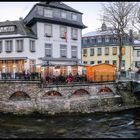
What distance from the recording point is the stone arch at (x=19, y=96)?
2998cm

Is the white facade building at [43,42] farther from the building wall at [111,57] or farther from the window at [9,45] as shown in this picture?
the building wall at [111,57]

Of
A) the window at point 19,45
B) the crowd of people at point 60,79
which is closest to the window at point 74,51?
the window at point 19,45

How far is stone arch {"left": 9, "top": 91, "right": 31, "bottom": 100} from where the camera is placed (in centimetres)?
2998

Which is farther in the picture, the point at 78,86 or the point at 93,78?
the point at 93,78

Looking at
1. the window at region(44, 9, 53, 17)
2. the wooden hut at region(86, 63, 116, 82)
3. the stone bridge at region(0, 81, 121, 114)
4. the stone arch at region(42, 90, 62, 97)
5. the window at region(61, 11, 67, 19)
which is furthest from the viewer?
the window at region(61, 11, 67, 19)

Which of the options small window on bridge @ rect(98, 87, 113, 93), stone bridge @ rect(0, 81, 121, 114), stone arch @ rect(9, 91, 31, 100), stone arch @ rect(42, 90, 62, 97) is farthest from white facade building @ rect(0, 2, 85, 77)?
small window on bridge @ rect(98, 87, 113, 93)

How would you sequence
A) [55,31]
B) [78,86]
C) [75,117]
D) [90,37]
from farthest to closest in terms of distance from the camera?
1. [90,37]
2. [55,31]
3. [78,86]
4. [75,117]

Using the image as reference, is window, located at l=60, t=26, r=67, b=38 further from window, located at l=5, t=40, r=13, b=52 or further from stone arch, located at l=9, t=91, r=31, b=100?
stone arch, located at l=9, t=91, r=31, b=100

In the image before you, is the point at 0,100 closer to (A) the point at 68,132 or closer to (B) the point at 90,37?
(A) the point at 68,132

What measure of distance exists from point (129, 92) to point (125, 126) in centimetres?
Answer: 1191

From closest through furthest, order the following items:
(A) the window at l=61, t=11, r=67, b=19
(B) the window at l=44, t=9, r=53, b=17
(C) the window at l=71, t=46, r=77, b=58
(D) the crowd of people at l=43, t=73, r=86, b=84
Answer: (D) the crowd of people at l=43, t=73, r=86, b=84 < (B) the window at l=44, t=9, r=53, b=17 < (A) the window at l=61, t=11, r=67, b=19 < (C) the window at l=71, t=46, r=77, b=58

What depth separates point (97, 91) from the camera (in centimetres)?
3359

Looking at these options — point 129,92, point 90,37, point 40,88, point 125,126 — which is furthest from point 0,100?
point 90,37

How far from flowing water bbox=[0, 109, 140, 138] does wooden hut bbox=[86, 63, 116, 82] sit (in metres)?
5.18
